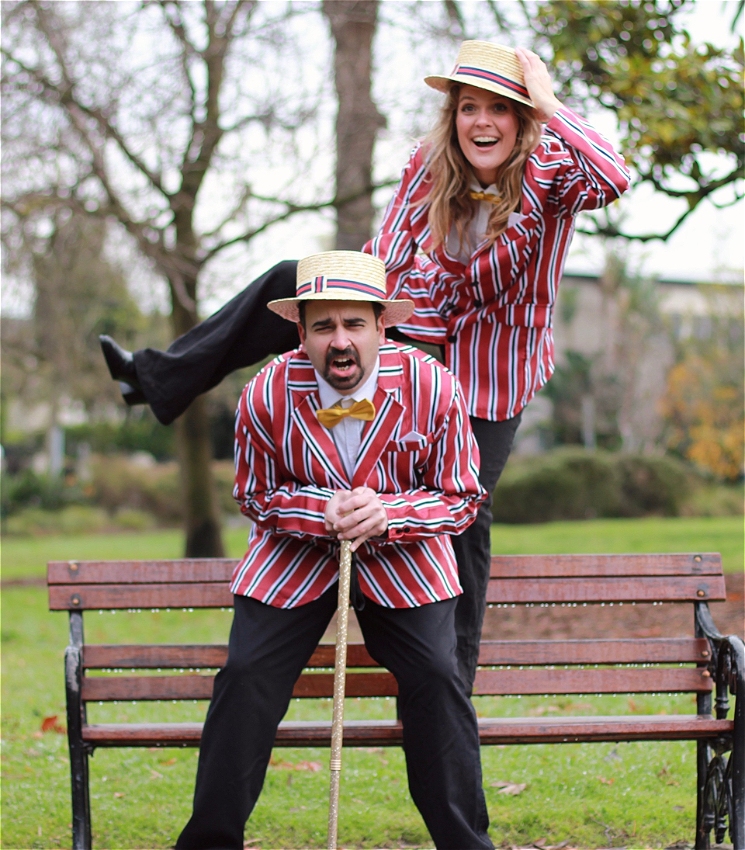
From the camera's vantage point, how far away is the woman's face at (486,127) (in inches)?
134

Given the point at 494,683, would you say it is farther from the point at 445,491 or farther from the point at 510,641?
the point at 445,491

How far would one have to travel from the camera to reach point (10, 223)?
33.1 ft

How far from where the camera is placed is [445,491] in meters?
3.17

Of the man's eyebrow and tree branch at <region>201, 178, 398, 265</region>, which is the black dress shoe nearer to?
the man's eyebrow

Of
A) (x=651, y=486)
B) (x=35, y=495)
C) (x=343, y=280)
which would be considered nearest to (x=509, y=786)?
(x=343, y=280)

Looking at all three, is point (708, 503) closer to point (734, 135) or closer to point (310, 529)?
point (734, 135)

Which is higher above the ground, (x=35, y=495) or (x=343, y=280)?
(x=343, y=280)

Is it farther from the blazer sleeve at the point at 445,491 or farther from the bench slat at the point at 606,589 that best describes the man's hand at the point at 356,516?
the bench slat at the point at 606,589

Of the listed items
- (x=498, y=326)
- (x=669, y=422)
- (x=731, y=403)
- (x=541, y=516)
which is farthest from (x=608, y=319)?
(x=498, y=326)

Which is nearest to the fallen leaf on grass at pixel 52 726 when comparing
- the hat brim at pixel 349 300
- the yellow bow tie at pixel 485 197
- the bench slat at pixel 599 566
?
the bench slat at pixel 599 566

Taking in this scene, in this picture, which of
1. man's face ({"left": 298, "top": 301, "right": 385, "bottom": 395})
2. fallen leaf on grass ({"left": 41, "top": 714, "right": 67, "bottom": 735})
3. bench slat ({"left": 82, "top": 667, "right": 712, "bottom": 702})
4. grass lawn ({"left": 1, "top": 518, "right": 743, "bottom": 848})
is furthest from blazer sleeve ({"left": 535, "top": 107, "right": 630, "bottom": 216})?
fallen leaf on grass ({"left": 41, "top": 714, "right": 67, "bottom": 735})

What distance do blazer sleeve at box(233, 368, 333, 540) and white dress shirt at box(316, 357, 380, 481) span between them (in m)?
0.12

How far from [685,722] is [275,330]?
1.90m

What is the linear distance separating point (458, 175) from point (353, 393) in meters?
0.89
